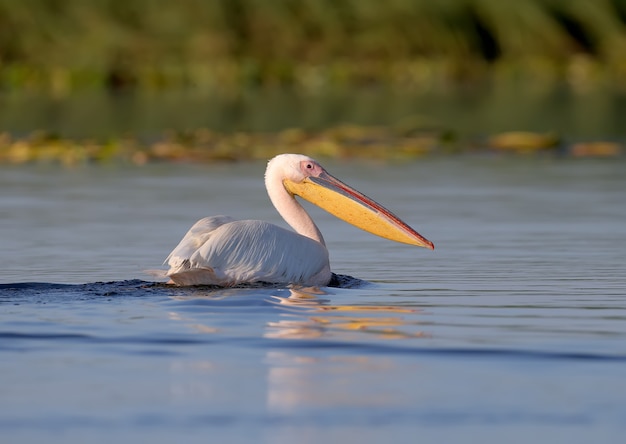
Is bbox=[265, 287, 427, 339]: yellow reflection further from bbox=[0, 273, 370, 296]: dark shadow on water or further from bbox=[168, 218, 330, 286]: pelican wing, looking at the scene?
bbox=[0, 273, 370, 296]: dark shadow on water

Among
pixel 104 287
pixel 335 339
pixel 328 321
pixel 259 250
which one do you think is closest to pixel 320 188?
pixel 259 250

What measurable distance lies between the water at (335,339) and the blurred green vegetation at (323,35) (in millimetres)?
62676

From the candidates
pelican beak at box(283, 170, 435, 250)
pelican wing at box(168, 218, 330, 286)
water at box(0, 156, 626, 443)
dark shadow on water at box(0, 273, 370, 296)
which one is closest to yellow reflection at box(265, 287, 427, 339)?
water at box(0, 156, 626, 443)

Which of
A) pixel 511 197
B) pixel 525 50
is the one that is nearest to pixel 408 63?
pixel 525 50

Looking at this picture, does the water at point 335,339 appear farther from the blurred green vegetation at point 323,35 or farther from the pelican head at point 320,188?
the blurred green vegetation at point 323,35

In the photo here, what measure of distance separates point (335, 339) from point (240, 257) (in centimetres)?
155

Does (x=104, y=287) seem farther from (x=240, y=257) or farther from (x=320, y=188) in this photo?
(x=320, y=188)

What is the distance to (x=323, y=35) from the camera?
8875 centimetres

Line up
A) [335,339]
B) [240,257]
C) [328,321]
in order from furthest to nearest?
[240,257], [328,321], [335,339]

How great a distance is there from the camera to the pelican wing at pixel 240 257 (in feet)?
29.7

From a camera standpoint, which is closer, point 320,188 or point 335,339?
point 335,339

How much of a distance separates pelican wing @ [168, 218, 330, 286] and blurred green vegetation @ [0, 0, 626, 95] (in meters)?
65.2

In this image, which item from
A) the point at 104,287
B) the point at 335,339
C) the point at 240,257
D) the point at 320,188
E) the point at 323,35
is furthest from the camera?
the point at 323,35

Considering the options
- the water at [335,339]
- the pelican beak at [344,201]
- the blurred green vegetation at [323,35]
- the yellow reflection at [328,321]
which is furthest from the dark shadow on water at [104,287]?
the blurred green vegetation at [323,35]
